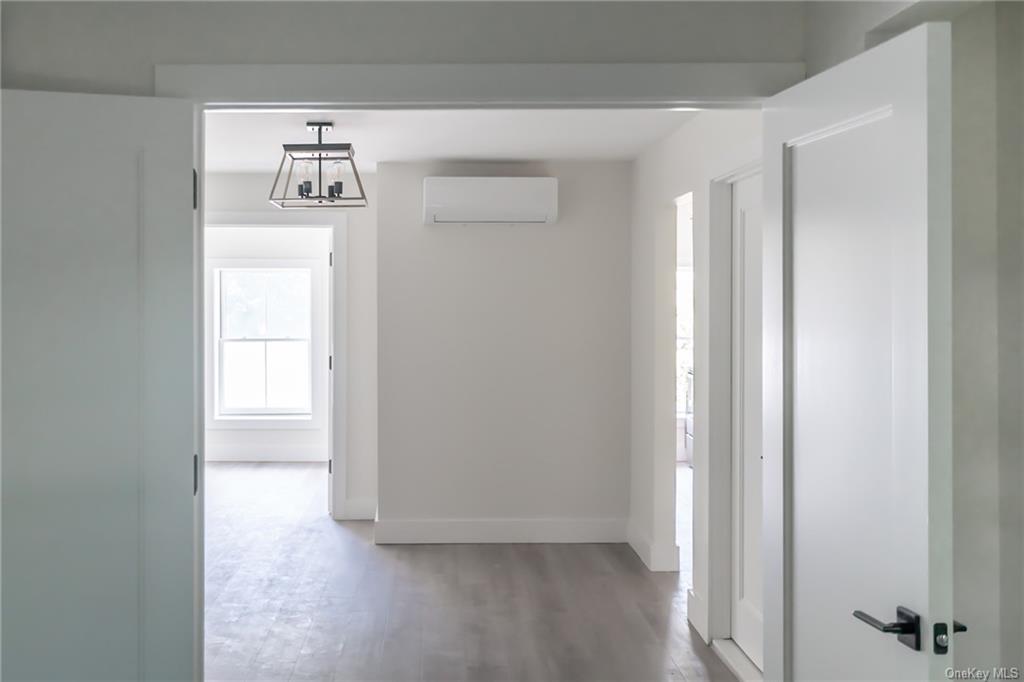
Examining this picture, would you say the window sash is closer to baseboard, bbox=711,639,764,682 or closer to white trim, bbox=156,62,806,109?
baseboard, bbox=711,639,764,682

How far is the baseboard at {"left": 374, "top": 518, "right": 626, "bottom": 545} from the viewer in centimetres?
555

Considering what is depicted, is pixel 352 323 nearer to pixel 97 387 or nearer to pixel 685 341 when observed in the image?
pixel 97 387

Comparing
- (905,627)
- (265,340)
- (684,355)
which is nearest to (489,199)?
(905,627)

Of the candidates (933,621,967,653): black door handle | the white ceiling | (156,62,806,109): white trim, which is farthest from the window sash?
(933,621,967,653): black door handle

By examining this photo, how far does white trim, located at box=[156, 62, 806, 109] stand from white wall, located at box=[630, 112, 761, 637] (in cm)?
78

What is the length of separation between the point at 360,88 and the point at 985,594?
2220mm

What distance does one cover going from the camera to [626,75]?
2.49 m

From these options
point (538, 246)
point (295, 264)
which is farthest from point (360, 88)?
point (295, 264)

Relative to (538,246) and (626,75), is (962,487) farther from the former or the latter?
(538,246)

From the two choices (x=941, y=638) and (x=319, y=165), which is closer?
(x=941, y=638)

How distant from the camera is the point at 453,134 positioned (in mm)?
4637

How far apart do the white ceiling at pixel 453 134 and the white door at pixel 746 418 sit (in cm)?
77

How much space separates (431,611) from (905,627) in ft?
9.71

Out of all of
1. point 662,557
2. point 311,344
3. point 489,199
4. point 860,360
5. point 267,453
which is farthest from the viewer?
point 311,344
